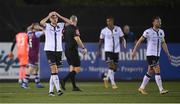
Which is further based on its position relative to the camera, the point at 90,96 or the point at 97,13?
the point at 97,13

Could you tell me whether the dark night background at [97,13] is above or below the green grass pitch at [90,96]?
above

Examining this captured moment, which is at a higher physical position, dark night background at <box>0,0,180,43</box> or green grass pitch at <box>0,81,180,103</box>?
dark night background at <box>0,0,180,43</box>

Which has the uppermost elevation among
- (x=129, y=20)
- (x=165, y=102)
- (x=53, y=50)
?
(x=129, y=20)

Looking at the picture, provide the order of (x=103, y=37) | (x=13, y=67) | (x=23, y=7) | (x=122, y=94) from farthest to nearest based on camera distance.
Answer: (x=23, y=7) < (x=13, y=67) < (x=103, y=37) < (x=122, y=94)

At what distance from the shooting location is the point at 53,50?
839 inches

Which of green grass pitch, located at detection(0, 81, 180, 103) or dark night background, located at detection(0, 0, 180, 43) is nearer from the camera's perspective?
green grass pitch, located at detection(0, 81, 180, 103)

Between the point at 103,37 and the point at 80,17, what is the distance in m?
9.89

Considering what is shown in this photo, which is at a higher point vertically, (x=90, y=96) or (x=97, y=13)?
(x=97, y=13)

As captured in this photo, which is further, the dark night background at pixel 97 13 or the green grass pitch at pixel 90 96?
the dark night background at pixel 97 13

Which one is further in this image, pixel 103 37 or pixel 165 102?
pixel 103 37

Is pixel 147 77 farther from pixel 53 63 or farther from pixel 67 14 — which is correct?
pixel 67 14

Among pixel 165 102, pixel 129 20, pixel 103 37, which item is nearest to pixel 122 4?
pixel 129 20

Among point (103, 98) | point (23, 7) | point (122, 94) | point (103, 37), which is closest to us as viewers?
point (103, 98)

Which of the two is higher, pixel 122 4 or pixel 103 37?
pixel 122 4
